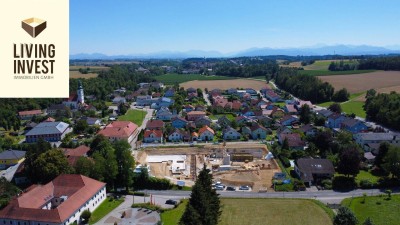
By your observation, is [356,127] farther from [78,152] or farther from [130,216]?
[78,152]

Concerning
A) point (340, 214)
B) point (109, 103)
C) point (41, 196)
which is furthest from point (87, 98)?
point (340, 214)

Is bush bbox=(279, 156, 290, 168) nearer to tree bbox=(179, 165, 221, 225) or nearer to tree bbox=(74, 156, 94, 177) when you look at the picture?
tree bbox=(179, 165, 221, 225)

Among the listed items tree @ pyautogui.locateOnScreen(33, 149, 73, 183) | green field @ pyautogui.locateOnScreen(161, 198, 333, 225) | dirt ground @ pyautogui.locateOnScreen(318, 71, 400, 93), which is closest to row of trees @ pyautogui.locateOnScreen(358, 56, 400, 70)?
dirt ground @ pyautogui.locateOnScreen(318, 71, 400, 93)

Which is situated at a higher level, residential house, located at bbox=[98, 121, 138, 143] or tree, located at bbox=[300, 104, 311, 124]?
tree, located at bbox=[300, 104, 311, 124]

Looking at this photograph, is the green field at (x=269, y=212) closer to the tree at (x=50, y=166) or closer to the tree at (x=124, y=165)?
the tree at (x=124, y=165)

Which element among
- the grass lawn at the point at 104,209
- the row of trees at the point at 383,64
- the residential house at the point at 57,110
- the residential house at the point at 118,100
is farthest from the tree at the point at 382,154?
the row of trees at the point at 383,64
